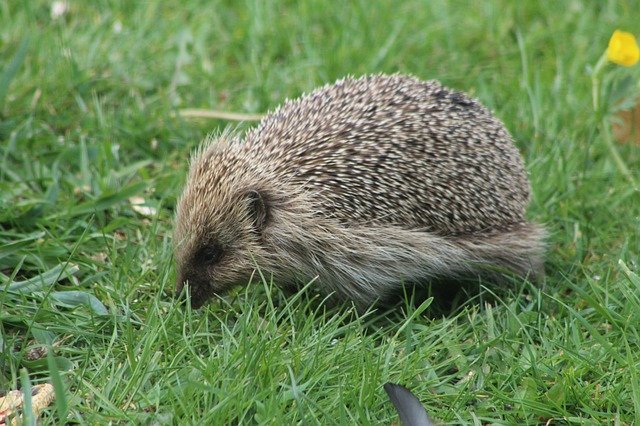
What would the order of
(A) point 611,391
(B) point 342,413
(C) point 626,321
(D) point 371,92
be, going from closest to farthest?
1. (B) point 342,413
2. (A) point 611,391
3. (C) point 626,321
4. (D) point 371,92

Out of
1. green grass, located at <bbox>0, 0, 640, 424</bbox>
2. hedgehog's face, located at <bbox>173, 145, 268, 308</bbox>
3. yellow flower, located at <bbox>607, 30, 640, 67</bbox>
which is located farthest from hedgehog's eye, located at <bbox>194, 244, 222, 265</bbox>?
yellow flower, located at <bbox>607, 30, 640, 67</bbox>

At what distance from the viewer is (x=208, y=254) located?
17.5 ft

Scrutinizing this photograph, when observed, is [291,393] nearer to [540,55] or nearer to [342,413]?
[342,413]

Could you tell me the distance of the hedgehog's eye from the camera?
17.3ft

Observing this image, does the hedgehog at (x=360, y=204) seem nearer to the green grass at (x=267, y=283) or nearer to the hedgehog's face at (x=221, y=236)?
the hedgehog's face at (x=221, y=236)

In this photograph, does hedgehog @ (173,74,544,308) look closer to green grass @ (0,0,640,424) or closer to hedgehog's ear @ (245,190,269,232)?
hedgehog's ear @ (245,190,269,232)

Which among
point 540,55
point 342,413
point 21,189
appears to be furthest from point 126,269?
point 540,55

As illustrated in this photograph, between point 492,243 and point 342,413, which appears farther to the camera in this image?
point 492,243

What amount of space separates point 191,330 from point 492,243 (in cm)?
186

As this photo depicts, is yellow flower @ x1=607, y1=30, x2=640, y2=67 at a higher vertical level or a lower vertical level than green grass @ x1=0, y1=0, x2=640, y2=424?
higher

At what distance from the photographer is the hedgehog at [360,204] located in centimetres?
530

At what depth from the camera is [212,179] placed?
545 cm

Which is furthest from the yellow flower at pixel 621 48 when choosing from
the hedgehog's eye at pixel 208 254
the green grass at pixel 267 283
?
the hedgehog's eye at pixel 208 254

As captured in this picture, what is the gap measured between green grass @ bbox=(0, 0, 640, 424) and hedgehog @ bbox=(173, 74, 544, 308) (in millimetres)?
199
